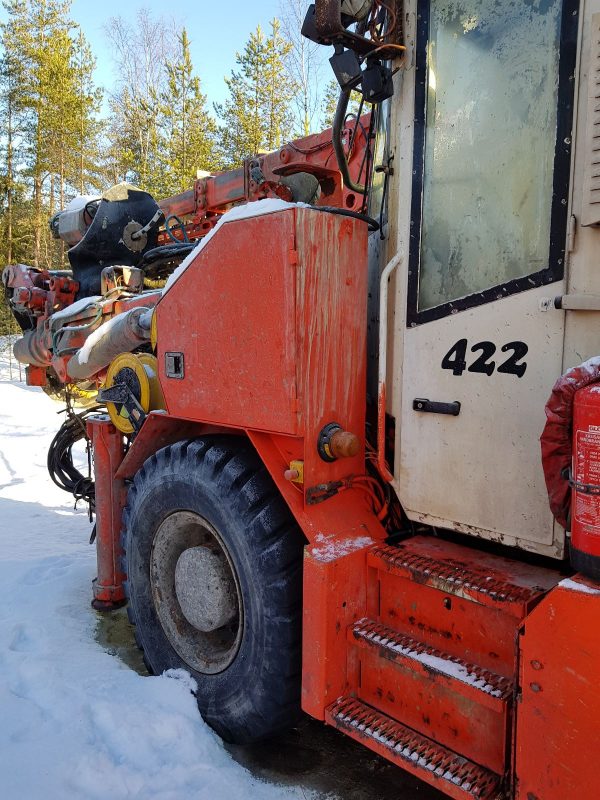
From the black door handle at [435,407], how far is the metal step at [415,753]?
110 cm

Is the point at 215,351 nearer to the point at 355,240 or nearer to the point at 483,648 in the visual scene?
the point at 355,240

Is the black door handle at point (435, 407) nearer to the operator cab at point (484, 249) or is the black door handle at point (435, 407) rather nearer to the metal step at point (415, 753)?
the operator cab at point (484, 249)

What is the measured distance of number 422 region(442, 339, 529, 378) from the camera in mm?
1950

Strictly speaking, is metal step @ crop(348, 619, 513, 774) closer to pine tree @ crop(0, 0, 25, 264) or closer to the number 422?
the number 422

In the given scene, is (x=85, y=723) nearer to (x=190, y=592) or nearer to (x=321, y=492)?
(x=190, y=592)

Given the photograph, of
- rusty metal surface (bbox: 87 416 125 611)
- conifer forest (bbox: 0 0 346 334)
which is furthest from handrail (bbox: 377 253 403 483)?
conifer forest (bbox: 0 0 346 334)

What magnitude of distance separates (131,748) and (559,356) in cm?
222

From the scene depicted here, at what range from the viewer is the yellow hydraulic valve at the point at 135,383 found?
3.44 m

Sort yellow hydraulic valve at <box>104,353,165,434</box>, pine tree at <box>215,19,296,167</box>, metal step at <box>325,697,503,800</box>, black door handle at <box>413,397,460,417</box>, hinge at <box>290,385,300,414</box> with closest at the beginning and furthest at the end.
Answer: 1. metal step at <box>325,697,503,800</box>
2. black door handle at <box>413,397,460,417</box>
3. hinge at <box>290,385,300,414</box>
4. yellow hydraulic valve at <box>104,353,165,434</box>
5. pine tree at <box>215,19,296,167</box>

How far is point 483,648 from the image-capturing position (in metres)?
2.01

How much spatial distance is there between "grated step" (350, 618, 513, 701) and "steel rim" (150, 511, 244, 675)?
24.7 inches

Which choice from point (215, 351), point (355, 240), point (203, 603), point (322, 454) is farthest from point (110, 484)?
point (355, 240)

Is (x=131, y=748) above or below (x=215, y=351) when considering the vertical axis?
below

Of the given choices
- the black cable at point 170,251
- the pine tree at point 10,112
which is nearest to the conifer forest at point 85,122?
the pine tree at point 10,112
